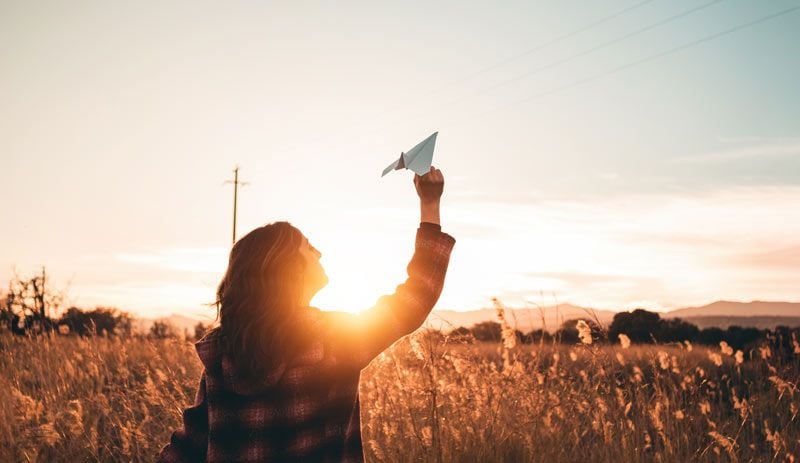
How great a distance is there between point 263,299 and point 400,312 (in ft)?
1.44

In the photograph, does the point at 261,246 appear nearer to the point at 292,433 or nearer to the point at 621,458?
the point at 292,433

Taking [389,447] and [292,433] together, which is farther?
[389,447]

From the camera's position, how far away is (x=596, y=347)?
407 centimetres

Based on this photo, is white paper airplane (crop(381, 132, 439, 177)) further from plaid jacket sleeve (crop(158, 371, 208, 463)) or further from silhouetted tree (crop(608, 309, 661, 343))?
silhouetted tree (crop(608, 309, 661, 343))

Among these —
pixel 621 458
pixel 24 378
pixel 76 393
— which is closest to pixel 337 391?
pixel 621 458

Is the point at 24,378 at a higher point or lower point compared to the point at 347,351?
lower

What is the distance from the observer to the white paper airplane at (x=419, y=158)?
Result: 5.99ft

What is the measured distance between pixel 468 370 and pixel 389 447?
2.48 feet

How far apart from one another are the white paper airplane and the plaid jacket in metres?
0.20

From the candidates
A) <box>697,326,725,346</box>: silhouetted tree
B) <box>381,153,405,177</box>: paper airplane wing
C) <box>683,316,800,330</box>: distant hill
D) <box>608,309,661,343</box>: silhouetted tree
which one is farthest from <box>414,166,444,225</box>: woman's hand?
<box>697,326,725,346</box>: silhouetted tree

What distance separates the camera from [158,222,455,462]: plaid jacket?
183 cm

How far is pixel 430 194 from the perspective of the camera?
196cm

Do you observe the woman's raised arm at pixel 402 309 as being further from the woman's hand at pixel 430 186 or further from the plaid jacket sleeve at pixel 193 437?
the plaid jacket sleeve at pixel 193 437

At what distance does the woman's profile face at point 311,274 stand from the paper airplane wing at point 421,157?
0.44 m
